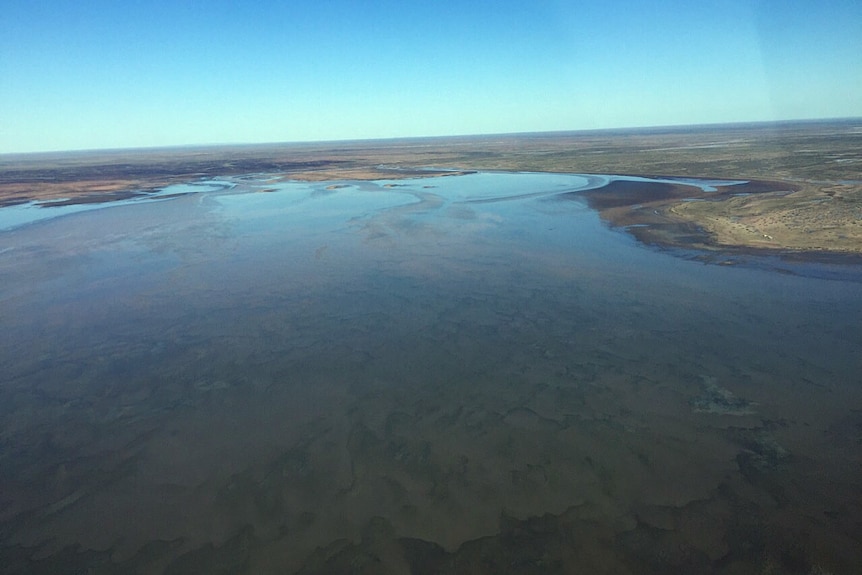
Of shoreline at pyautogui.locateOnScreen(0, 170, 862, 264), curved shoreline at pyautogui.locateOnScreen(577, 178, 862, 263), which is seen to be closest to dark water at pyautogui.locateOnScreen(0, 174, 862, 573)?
curved shoreline at pyautogui.locateOnScreen(577, 178, 862, 263)

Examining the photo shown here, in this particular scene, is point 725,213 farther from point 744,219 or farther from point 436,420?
point 436,420

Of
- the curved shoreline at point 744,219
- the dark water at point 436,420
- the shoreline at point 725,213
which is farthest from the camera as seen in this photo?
the shoreline at point 725,213

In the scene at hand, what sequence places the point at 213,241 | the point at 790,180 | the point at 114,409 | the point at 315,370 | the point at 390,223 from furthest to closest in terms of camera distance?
the point at 790,180, the point at 390,223, the point at 213,241, the point at 315,370, the point at 114,409

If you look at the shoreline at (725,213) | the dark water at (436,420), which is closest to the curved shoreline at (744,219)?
the shoreline at (725,213)

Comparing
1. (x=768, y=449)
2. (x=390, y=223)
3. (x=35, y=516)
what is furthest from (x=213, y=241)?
(x=768, y=449)

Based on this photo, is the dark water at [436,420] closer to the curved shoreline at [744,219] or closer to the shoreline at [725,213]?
the curved shoreline at [744,219]

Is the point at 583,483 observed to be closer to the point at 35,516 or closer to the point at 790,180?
the point at 35,516

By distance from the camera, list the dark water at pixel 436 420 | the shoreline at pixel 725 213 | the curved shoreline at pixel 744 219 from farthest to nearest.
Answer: the shoreline at pixel 725 213, the curved shoreline at pixel 744 219, the dark water at pixel 436 420

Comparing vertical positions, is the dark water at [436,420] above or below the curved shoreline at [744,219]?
below

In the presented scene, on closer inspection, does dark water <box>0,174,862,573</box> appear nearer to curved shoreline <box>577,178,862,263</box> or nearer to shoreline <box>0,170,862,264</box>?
curved shoreline <box>577,178,862,263</box>

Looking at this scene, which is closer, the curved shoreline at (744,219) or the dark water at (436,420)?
the dark water at (436,420)
